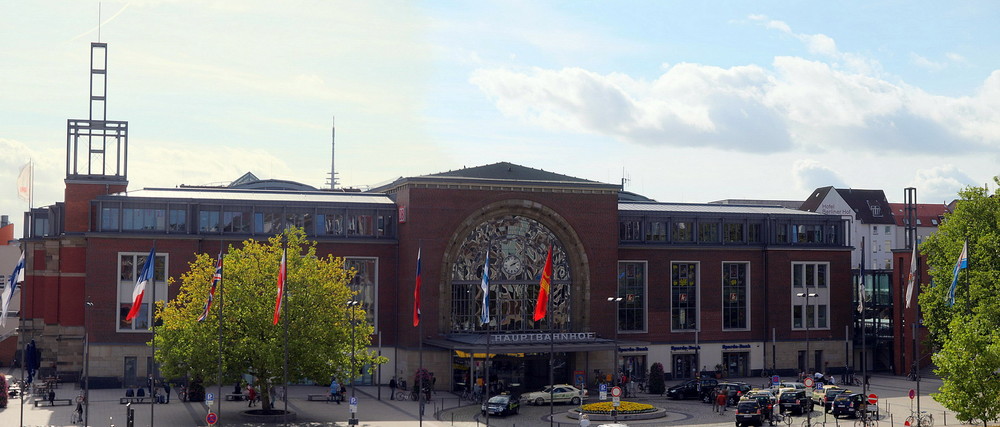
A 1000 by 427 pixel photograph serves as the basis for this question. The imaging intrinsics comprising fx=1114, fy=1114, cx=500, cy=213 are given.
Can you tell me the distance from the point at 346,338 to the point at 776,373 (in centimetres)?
4473

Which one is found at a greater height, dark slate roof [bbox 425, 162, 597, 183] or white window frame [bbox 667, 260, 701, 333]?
dark slate roof [bbox 425, 162, 597, 183]

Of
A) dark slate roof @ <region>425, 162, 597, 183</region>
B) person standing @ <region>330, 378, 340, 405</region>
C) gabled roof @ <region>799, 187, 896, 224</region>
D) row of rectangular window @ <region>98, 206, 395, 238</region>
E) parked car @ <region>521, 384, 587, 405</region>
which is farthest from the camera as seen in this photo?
gabled roof @ <region>799, 187, 896, 224</region>

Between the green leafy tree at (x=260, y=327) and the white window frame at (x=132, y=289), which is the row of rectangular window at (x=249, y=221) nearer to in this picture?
the white window frame at (x=132, y=289)

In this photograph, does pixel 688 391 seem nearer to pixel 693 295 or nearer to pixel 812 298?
pixel 693 295

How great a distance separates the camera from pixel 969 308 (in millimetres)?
72000

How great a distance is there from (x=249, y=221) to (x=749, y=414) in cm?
4030

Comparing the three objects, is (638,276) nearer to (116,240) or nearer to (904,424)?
(904,424)

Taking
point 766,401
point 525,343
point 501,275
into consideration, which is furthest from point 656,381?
point 766,401

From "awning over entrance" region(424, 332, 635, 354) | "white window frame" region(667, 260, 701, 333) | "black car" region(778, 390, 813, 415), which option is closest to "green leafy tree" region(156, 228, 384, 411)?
"awning over entrance" region(424, 332, 635, 354)

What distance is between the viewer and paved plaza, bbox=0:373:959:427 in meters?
64.9

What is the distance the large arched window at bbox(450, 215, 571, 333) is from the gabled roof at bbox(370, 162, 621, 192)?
2929 millimetres

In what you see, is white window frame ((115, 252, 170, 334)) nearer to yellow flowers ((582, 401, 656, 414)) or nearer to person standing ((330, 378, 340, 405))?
person standing ((330, 378, 340, 405))

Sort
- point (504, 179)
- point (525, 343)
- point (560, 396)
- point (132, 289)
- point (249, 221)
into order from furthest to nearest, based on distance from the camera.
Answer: point (504, 179)
point (249, 221)
point (132, 289)
point (525, 343)
point (560, 396)

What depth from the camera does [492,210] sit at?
8481 cm
